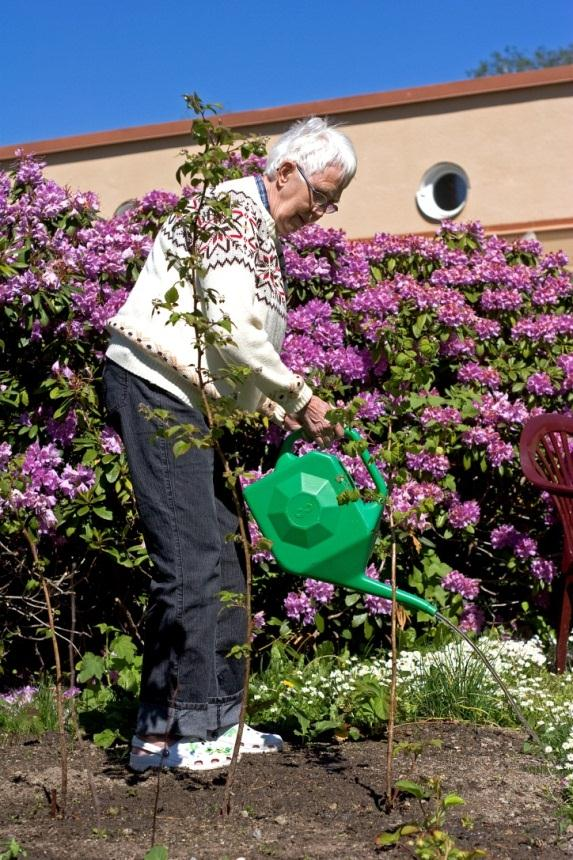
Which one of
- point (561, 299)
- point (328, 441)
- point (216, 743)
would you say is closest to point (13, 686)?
point (216, 743)

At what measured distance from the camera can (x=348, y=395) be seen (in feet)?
14.6

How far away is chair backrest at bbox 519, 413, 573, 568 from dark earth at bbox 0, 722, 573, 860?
109 centimetres

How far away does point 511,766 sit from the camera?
2.86 m

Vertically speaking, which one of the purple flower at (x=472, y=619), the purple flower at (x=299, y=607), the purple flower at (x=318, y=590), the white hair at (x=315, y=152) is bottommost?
the purple flower at (x=472, y=619)

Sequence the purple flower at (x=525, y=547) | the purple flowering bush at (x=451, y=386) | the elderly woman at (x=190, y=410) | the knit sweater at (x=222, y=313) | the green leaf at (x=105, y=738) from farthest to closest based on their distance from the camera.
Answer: the purple flower at (x=525, y=547)
the purple flowering bush at (x=451, y=386)
the green leaf at (x=105, y=738)
the elderly woman at (x=190, y=410)
the knit sweater at (x=222, y=313)

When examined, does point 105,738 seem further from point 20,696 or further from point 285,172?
point 285,172

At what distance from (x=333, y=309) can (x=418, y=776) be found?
2.20m

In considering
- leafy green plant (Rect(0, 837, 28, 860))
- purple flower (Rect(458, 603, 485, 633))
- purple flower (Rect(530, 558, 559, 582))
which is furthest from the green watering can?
purple flower (Rect(530, 558, 559, 582))

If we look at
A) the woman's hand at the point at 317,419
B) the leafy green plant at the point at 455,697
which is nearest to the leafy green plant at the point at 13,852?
the woman's hand at the point at 317,419

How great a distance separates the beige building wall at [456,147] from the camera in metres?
9.89

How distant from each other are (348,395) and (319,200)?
163cm

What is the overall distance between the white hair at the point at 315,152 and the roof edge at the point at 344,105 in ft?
23.9

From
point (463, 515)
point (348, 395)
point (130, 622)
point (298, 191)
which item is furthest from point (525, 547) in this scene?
point (298, 191)

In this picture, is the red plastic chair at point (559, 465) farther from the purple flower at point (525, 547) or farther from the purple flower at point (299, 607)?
the purple flower at point (299, 607)
